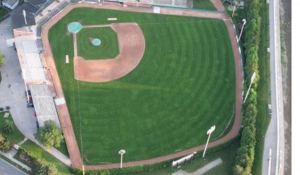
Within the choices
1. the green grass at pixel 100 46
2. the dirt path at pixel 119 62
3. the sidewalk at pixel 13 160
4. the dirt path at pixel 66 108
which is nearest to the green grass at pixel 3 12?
the dirt path at pixel 66 108

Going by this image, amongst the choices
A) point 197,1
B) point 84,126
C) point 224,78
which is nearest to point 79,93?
point 84,126

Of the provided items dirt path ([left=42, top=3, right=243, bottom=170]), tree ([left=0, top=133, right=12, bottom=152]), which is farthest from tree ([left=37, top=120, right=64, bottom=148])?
tree ([left=0, top=133, right=12, bottom=152])

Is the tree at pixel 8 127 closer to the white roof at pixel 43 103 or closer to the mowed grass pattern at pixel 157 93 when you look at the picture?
the white roof at pixel 43 103

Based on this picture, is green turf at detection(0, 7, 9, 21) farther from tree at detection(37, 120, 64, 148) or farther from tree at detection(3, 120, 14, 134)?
tree at detection(37, 120, 64, 148)

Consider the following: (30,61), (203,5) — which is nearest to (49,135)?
(30,61)

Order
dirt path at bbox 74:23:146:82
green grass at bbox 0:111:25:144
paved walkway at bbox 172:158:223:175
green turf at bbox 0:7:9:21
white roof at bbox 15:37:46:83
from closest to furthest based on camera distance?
paved walkway at bbox 172:158:223:175
green grass at bbox 0:111:25:144
white roof at bbox 15:37:46:83
dirt path at bbox 74:23:146:82
green turf at bbox 0:7:9:21
